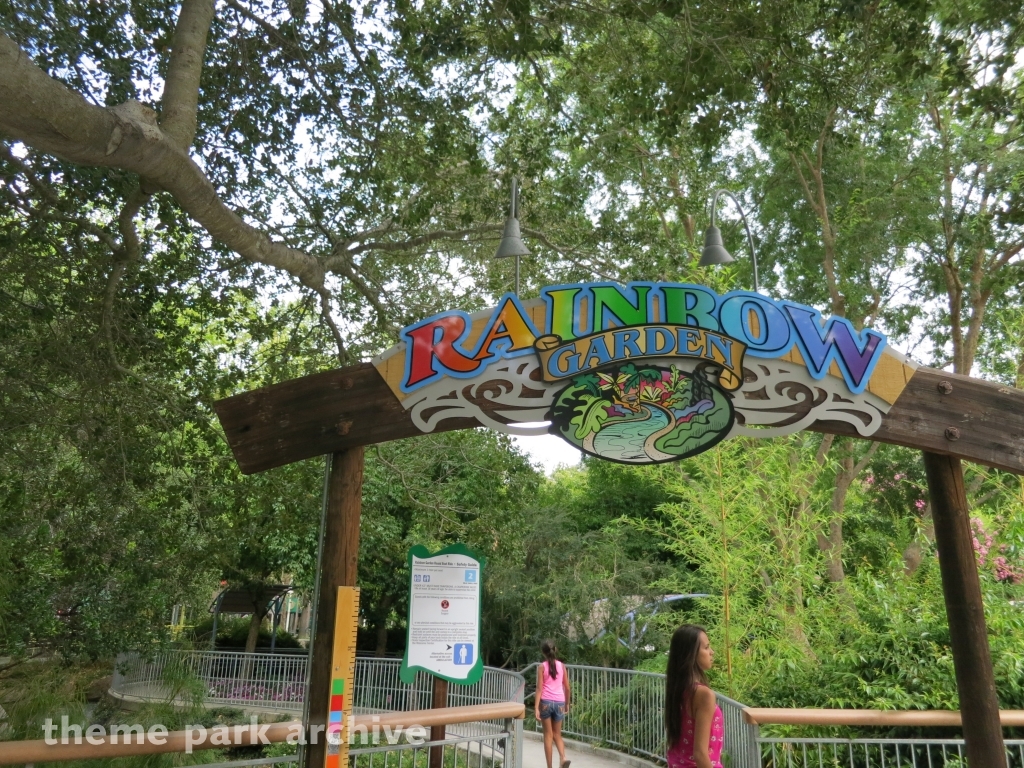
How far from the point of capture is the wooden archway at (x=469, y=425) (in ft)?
14.0

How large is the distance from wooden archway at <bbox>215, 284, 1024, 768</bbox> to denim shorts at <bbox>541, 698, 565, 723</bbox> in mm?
4009

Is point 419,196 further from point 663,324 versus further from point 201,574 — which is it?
point 201,574

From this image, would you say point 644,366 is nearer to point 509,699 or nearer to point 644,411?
point 644,411

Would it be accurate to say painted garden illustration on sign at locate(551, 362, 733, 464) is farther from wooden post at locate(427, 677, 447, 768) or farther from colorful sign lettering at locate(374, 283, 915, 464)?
wooden post at locate(427, 677, 447, 768)

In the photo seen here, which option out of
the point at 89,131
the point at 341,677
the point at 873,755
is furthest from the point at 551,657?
the point at 89,131

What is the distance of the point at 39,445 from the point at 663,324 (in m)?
6.27

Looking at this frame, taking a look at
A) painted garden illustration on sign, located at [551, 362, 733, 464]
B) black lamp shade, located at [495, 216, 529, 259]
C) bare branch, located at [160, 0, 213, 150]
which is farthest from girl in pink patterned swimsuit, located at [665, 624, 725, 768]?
bare branch, located at [160, 0, 213, 150]

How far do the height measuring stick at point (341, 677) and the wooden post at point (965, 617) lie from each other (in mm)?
3460

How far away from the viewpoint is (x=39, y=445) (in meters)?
7.27

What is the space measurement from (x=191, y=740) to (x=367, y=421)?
1.81 metres

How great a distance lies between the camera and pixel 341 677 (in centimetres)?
405

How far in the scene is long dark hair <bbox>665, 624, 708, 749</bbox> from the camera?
11.0ft

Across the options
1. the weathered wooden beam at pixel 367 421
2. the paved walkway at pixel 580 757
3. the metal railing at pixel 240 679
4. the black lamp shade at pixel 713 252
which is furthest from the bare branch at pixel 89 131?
the metal railing at pixel 240 679

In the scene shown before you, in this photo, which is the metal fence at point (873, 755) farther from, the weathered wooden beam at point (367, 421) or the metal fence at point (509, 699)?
the weathered wooden beam at point (367, 421)
